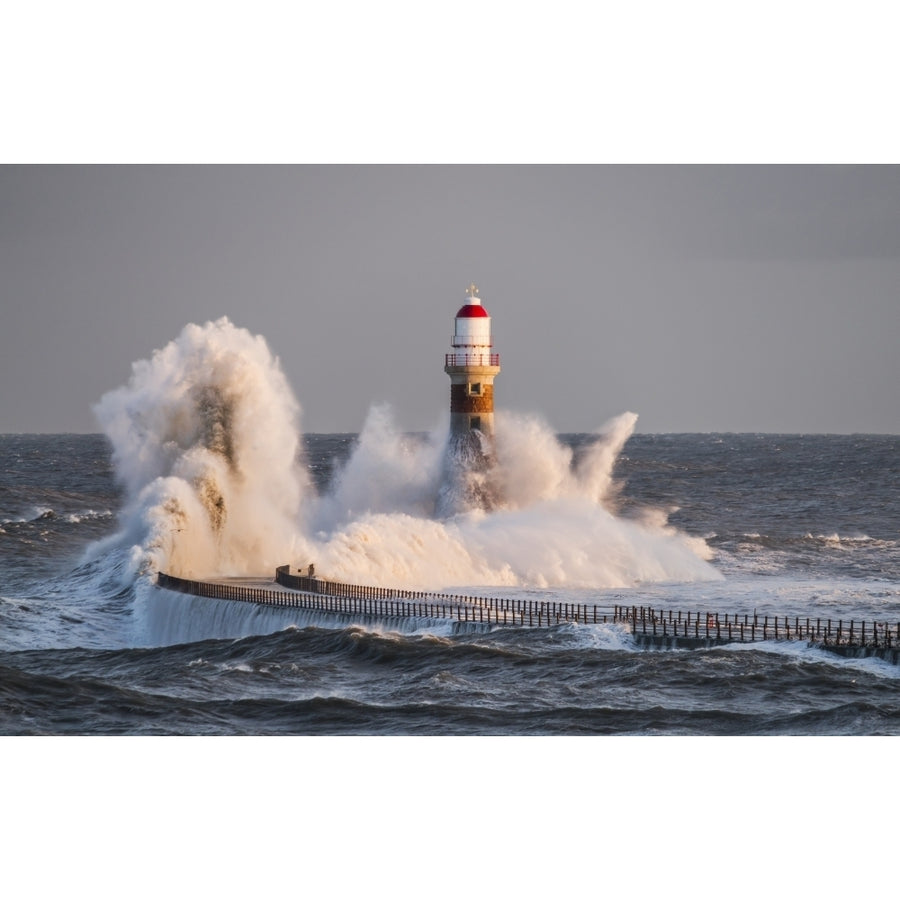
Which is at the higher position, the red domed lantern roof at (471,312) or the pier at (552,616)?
the red domed lantern roof at (471,312)

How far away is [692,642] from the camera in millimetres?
35625

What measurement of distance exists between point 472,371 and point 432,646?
47.2 ft

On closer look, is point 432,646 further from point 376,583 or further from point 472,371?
point 472,371

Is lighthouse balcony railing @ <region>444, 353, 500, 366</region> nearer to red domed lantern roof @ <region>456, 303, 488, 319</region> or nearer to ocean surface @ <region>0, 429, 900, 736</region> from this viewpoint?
red domed lantern roof @ <region>456, 303, 488, 319</region>

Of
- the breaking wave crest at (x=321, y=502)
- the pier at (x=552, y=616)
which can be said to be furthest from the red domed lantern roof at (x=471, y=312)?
the pier at (x=552, y=616)

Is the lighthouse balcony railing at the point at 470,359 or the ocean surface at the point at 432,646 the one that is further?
the lighthouse balcony railing at the point at 470,359

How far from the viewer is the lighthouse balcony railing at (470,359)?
48781 millimetres

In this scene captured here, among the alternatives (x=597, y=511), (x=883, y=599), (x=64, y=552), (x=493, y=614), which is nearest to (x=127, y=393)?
(x=64, y=552)

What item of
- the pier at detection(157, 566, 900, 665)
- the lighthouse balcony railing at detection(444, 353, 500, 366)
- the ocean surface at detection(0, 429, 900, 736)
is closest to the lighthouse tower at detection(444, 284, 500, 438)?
the lighthouse balcony railing at detection(444, 353, 500, 366)

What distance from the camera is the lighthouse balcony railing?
160 feet

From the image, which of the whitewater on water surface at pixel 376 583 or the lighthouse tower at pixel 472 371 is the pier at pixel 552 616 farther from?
the lighthouse tower at pixel 472 371

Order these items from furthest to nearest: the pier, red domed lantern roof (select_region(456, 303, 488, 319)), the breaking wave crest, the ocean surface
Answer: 1. red domed lantern roof (select_region(456, 303, 488, 319))
2. the breaking wave crest
3. the pier
4. the ocean surface

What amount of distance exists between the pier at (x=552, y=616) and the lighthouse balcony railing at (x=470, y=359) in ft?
29.4

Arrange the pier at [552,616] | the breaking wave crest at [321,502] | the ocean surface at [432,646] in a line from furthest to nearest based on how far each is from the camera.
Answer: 1. the breaking wave crest at [321,502]
2. the pier at [552,616]
3. the ocean surface at [432,646]
